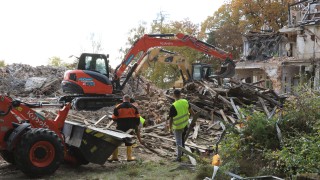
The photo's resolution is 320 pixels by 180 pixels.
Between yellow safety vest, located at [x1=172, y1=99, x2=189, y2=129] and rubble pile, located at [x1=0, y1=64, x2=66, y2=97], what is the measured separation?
61.2ft

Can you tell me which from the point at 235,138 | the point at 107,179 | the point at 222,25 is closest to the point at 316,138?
the point at 235,138

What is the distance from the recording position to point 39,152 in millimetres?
8227

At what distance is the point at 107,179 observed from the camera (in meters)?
8.26

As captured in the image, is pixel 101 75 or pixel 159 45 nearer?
pixel 101 75

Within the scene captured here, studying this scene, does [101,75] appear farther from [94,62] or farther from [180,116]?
[180,116]

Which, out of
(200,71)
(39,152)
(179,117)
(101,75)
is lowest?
(39,152)

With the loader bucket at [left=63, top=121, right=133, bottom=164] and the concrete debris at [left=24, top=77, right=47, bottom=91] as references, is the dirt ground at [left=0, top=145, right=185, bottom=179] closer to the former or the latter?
the loader bucket at [left=63, top=121, right=133, bottom=164]

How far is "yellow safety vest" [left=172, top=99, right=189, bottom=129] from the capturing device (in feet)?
33.3

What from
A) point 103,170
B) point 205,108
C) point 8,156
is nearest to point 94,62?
point 205,108

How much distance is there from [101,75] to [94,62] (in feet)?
2.18

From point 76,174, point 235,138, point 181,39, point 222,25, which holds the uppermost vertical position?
point 222,25

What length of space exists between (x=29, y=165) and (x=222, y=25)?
44.4 meters

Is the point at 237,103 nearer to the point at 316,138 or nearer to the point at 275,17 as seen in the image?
the point at 316,138

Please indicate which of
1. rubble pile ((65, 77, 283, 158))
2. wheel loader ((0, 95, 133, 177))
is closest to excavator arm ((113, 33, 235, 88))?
rubble pile ((65, 77, 283, 158))
